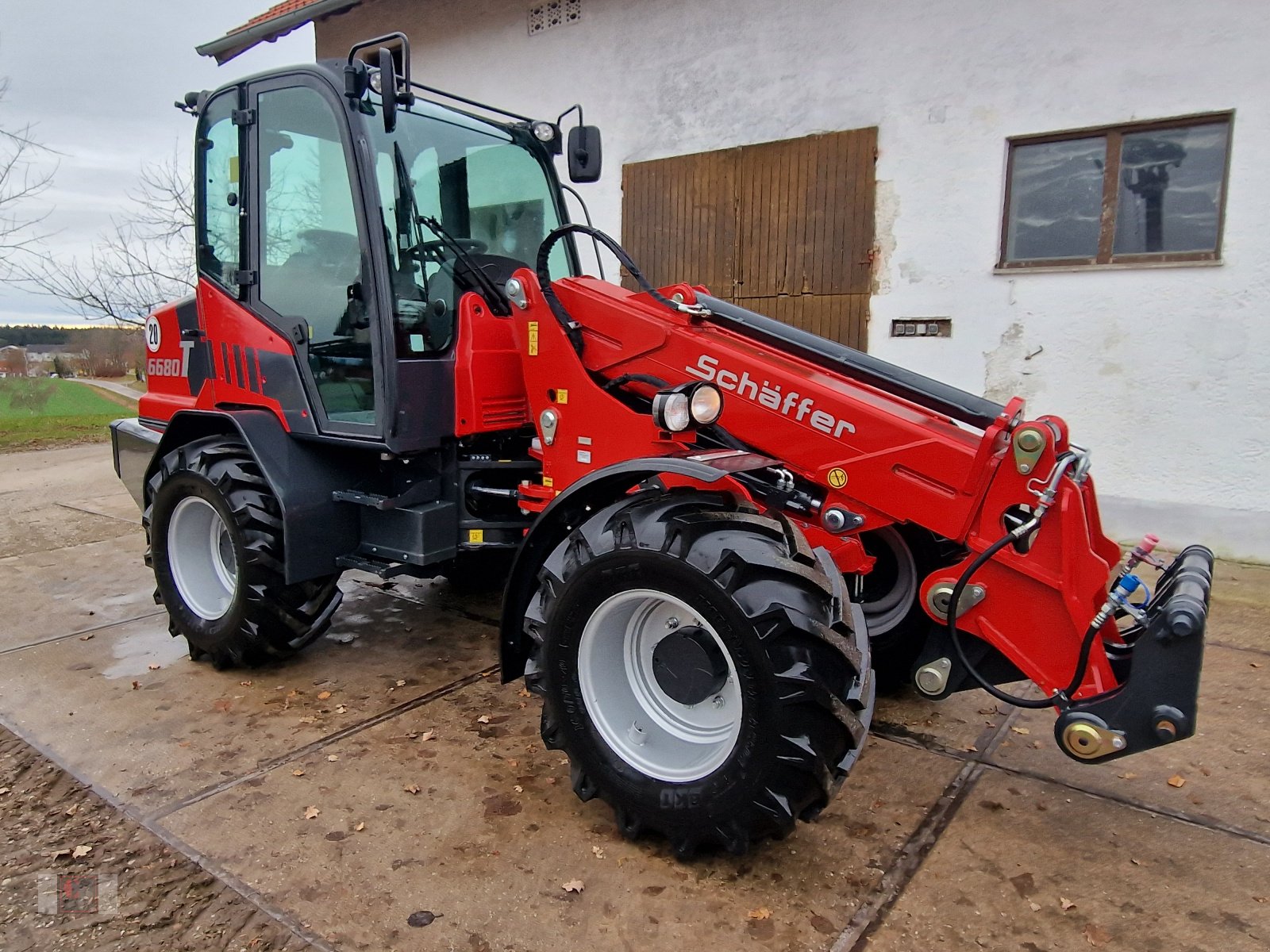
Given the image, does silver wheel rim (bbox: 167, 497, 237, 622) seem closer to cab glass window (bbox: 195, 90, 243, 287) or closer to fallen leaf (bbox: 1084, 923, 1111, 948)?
cab glass window (bbox: 195, 90, 243, 287)

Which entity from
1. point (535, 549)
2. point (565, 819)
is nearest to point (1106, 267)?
point (535, 549)

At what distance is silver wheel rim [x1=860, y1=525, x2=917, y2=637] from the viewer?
11.4ft

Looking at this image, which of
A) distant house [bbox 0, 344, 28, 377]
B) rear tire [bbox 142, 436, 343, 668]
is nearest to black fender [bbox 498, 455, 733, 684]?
rear tire [bbox 142, 436, 343, 668]

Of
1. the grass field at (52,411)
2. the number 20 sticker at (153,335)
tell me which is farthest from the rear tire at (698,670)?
the grass field at (52,411)

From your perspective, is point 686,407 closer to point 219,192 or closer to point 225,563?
point 225,563

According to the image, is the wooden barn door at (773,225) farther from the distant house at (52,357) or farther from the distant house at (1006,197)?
the distant house at (52,357)

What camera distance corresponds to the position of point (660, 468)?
268 centimetres

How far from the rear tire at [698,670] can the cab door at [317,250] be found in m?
1.46

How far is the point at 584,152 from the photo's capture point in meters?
4.39

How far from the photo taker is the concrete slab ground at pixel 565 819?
238 centimetres

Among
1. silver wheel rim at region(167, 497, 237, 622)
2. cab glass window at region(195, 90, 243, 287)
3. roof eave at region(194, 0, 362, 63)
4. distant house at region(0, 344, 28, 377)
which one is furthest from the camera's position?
distant house at region(0, 344, 28, 377)

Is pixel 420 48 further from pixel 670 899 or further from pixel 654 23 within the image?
pixel 670 899

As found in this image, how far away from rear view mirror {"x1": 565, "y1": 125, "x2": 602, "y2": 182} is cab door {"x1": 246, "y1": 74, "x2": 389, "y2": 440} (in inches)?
47.1

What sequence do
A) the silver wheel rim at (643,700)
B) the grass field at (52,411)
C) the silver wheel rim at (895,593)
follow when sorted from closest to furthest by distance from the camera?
the silver wheel rim at (643,700) < the silver wheel rim at (895,593) < the grass field at (52,411)
